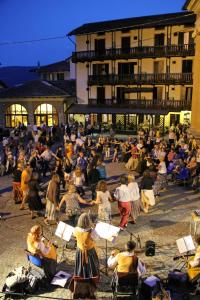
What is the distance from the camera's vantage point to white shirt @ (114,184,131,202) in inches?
427

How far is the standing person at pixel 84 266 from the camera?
7230 mm

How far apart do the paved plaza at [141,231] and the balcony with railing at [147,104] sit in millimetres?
20044

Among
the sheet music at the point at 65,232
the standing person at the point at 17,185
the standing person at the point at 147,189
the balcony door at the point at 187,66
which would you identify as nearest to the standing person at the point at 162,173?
the standing person at the point at 147,189

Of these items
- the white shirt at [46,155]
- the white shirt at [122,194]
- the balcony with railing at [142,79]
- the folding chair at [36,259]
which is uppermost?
the balcony with railing at [142,79]

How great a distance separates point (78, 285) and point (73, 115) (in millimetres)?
32800

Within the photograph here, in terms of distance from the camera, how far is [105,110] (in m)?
37.4

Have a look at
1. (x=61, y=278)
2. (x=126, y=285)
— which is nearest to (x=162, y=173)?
(x=61, y=278)

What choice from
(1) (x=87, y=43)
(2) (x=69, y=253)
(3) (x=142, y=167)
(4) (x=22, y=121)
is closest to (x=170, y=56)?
(1) (x=87, y=43)

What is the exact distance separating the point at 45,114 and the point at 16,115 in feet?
11.4

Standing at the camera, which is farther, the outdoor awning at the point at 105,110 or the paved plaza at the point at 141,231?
the outdoor awning at the point at 105,110

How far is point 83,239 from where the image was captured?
23.7ft

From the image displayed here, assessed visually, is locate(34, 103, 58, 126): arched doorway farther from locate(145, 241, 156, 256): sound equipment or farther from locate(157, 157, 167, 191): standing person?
locate(145, 241, 156, 256): sound equipment

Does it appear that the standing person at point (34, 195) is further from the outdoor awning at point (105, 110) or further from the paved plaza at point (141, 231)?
the outdoor awning at point (105, 110)

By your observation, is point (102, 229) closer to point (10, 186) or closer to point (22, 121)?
point (10, 186)
